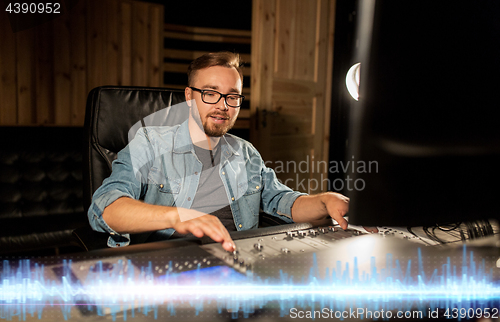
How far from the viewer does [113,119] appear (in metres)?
1.39

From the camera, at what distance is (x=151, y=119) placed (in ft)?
4.85

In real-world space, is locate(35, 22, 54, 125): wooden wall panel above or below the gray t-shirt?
above

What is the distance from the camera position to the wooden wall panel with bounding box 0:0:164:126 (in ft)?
9.51

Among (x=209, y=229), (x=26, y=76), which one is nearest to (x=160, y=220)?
(x=209, y=229)

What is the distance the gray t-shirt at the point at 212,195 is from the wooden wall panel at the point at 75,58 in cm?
224

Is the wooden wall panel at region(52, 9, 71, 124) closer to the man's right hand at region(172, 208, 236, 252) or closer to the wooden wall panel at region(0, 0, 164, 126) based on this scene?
the wooden wall panel at region(0, 0, 164, 126)

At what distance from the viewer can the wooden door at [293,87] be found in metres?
2.99

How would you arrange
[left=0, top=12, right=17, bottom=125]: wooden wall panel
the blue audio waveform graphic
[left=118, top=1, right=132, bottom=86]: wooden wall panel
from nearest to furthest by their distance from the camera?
1. the blue audio waveform graphic
2. [left=0, top=12, right=17, bottom=125]: wooden wall panel
3. [left=118, top=1, right=132, bottom=86]: wooden wall panel

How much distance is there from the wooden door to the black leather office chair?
1.54 metres

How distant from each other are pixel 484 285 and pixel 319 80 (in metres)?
3.03

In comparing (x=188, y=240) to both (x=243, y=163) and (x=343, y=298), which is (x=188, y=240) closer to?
(x=343, y=298)

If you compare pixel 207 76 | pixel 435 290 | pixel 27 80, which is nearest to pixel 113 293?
pixel 435 290

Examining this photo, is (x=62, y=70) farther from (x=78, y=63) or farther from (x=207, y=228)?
(x=207, y=228)

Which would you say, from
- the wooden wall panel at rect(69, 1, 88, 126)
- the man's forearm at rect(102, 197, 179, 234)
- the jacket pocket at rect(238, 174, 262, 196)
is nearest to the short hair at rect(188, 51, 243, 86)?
the jacket pocket at rect(238, 174, 262, 196)
